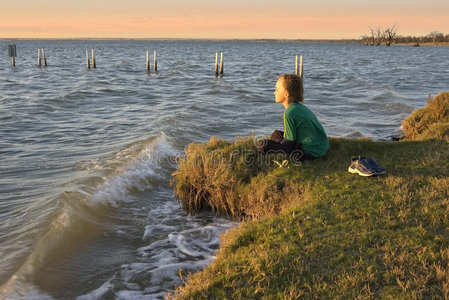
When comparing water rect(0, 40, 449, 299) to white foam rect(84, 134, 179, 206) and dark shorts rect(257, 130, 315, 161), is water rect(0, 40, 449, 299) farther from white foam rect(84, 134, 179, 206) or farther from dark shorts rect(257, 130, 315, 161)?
dark shorts rect(257, 130, 315, 161)

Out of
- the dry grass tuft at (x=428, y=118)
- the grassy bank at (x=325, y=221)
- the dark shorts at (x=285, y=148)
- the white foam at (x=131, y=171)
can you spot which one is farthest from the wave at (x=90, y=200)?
the dry grass tuft at (x=428, y=118)

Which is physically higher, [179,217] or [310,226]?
[310,226]

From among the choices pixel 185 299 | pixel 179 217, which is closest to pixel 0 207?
pixel 179 217

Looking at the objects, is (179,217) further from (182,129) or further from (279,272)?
(182,129)

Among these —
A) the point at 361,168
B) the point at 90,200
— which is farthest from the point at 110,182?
the point at 361,168

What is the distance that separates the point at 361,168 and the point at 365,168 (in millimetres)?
60

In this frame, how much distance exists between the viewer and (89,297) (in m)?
4.80

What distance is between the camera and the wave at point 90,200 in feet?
18.1

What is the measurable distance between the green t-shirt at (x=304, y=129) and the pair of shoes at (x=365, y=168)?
773 mm

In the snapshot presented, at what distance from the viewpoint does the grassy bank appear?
3.69 metres

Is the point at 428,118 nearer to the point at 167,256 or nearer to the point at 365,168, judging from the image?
the point at 365,168

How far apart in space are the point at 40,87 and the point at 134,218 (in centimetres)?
2433

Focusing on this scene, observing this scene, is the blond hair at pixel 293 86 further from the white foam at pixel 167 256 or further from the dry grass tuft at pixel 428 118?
the dry grass tuft at pixel 428 118

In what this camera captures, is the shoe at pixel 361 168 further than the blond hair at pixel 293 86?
No
